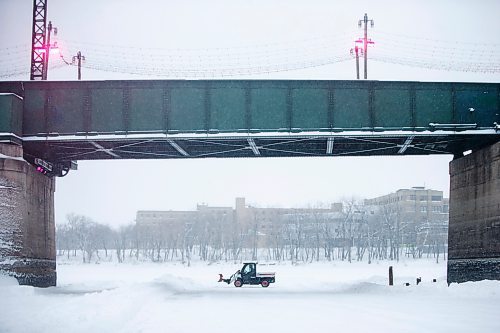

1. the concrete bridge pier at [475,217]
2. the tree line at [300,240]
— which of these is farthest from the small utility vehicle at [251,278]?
the tree line at [300,240]

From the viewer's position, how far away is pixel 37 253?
31672 millimetres

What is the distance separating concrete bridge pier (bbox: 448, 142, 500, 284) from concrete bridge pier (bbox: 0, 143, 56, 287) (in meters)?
23.0

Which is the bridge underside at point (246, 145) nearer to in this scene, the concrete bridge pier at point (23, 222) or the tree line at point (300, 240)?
the concrete bridge pier at point (23, 222)

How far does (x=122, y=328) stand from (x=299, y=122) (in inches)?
708

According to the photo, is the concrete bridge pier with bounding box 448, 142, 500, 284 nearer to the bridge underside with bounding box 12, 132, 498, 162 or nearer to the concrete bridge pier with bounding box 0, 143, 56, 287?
the bridge underside with bounding box 12, 132, 498, 162

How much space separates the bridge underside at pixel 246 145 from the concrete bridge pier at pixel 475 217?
1279mm

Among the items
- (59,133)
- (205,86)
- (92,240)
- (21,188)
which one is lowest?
(92,240)

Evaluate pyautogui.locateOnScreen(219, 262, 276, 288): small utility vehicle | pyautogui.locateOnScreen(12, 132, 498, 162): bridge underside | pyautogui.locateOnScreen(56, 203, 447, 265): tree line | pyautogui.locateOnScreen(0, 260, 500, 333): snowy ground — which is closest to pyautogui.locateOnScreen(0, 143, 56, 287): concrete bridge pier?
pyautogui.locateOnScreen(12, 132, 498, 162): bridge underside

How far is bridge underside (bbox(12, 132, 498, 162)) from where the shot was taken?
3053 cm

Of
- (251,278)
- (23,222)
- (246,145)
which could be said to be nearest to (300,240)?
(251,278)

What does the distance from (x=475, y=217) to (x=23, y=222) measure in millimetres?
23672

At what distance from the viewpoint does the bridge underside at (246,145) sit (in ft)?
100

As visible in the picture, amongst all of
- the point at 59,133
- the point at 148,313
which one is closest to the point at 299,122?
the point at 59,133

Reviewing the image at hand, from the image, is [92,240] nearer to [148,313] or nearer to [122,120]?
[122,120]
